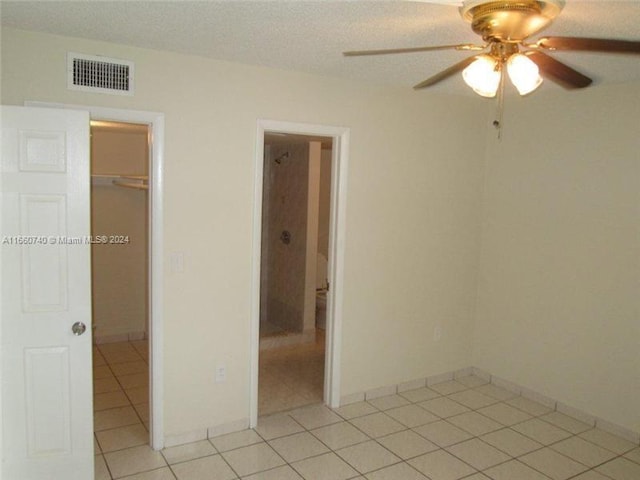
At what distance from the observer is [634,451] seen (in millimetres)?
3420

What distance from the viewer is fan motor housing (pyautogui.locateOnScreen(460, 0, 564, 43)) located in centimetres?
173

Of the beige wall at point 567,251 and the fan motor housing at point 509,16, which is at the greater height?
the fan motor housing at point 509,16

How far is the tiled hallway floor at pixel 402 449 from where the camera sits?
3033 millimetres

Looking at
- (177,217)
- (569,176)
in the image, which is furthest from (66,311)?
(569,176)

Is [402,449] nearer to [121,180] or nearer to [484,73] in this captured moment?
[484,73]

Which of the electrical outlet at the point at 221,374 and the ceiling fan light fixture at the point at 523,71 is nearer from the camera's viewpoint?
the ceiling fan light fixture at the point at 523,71

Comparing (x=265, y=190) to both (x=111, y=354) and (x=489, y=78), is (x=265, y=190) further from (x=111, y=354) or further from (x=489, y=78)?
(x=489, y=78)

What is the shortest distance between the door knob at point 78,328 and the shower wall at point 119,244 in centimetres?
260

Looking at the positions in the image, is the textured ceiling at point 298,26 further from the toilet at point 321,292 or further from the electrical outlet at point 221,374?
the toilet at point 321,292

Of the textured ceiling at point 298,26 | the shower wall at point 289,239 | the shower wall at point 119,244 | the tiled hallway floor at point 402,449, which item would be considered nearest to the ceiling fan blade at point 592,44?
the textured ceiling at point 298,26

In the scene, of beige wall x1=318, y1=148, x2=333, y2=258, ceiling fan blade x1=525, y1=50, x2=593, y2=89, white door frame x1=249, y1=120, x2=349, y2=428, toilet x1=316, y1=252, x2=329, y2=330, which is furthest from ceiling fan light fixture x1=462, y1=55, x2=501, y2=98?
beige wall x1=318, y1=148, x2=333, y2=258

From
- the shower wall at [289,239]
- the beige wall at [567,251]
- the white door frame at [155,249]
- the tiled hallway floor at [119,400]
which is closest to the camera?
the white door frame at [155,249]

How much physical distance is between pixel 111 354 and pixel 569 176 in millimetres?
4309

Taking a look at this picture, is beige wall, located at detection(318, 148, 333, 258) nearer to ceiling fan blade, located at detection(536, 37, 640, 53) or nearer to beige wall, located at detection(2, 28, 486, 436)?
beige wall, located at detection(2, 28, 486, 436)
